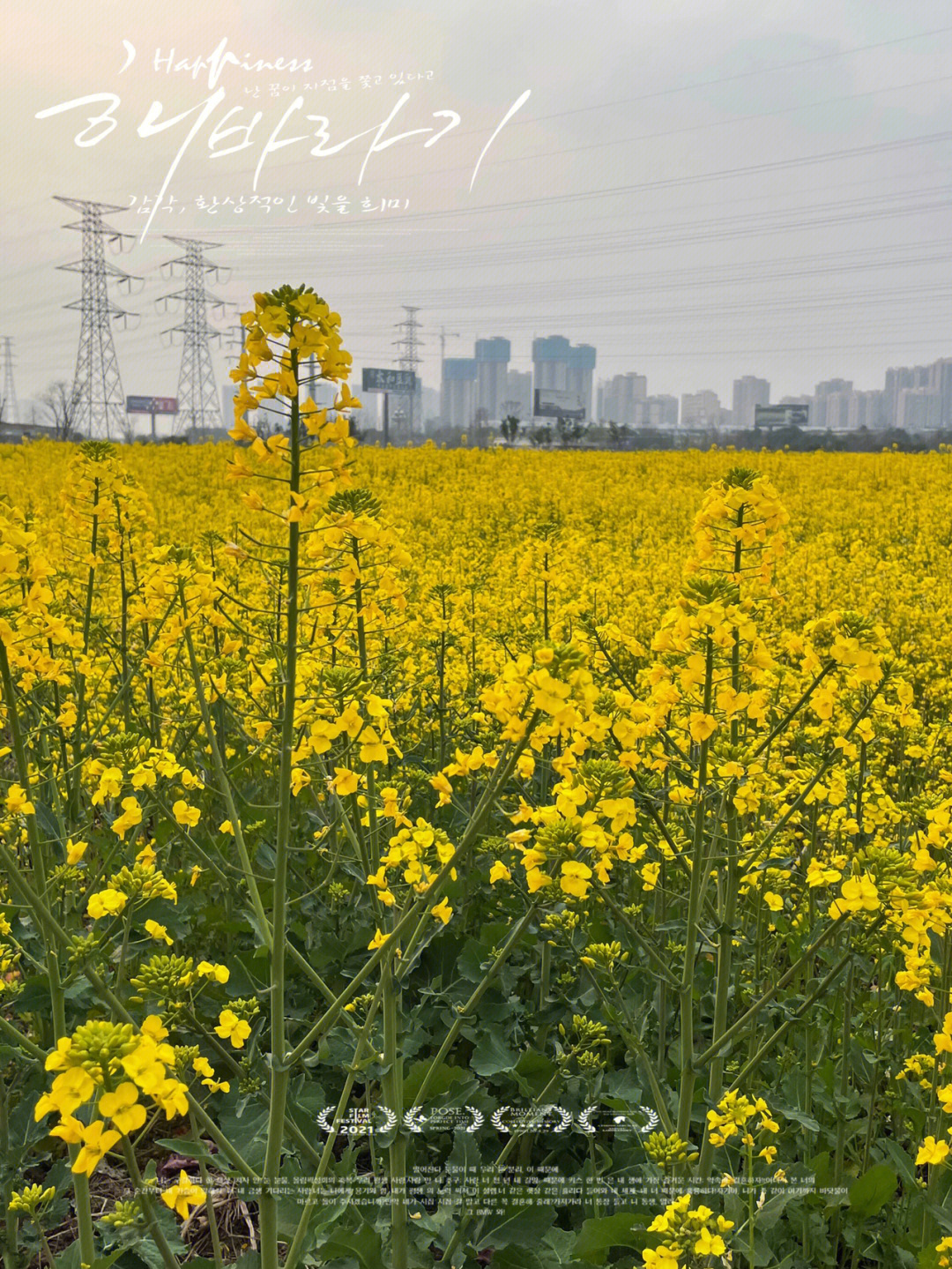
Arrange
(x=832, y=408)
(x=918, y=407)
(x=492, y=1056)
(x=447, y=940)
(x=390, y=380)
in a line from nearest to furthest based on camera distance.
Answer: (x=492, y=1056), (x=447, y=940), (x=390, y=380), (x=918, y=407), (x=832, y=408)

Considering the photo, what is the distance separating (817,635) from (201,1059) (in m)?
1.54

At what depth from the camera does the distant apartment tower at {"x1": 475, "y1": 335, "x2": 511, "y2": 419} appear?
107 meters

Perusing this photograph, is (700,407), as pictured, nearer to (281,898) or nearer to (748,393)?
(748,393)

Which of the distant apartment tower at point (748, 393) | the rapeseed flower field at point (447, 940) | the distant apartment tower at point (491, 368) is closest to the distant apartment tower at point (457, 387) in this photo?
the distant apartment tower at point (491, 368)

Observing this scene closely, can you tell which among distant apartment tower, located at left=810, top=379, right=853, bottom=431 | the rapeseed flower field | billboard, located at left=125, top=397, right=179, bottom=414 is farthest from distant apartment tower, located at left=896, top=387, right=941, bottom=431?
the rapeseed flower field

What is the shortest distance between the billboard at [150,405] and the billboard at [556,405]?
1270 inches

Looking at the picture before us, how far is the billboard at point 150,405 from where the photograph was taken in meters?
77.4

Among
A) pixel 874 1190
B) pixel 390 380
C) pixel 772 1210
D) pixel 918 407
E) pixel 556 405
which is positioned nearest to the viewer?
pixel 772 1210

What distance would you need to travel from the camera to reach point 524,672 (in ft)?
4.83

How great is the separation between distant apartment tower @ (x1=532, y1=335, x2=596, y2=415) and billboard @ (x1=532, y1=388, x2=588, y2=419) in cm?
3955

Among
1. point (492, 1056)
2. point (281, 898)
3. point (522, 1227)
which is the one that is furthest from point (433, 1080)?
point (281, 898)

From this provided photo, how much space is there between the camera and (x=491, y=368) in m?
109

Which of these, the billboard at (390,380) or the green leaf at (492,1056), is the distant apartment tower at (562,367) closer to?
the billboard at (390,380)

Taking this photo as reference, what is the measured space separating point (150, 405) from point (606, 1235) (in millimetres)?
84369
